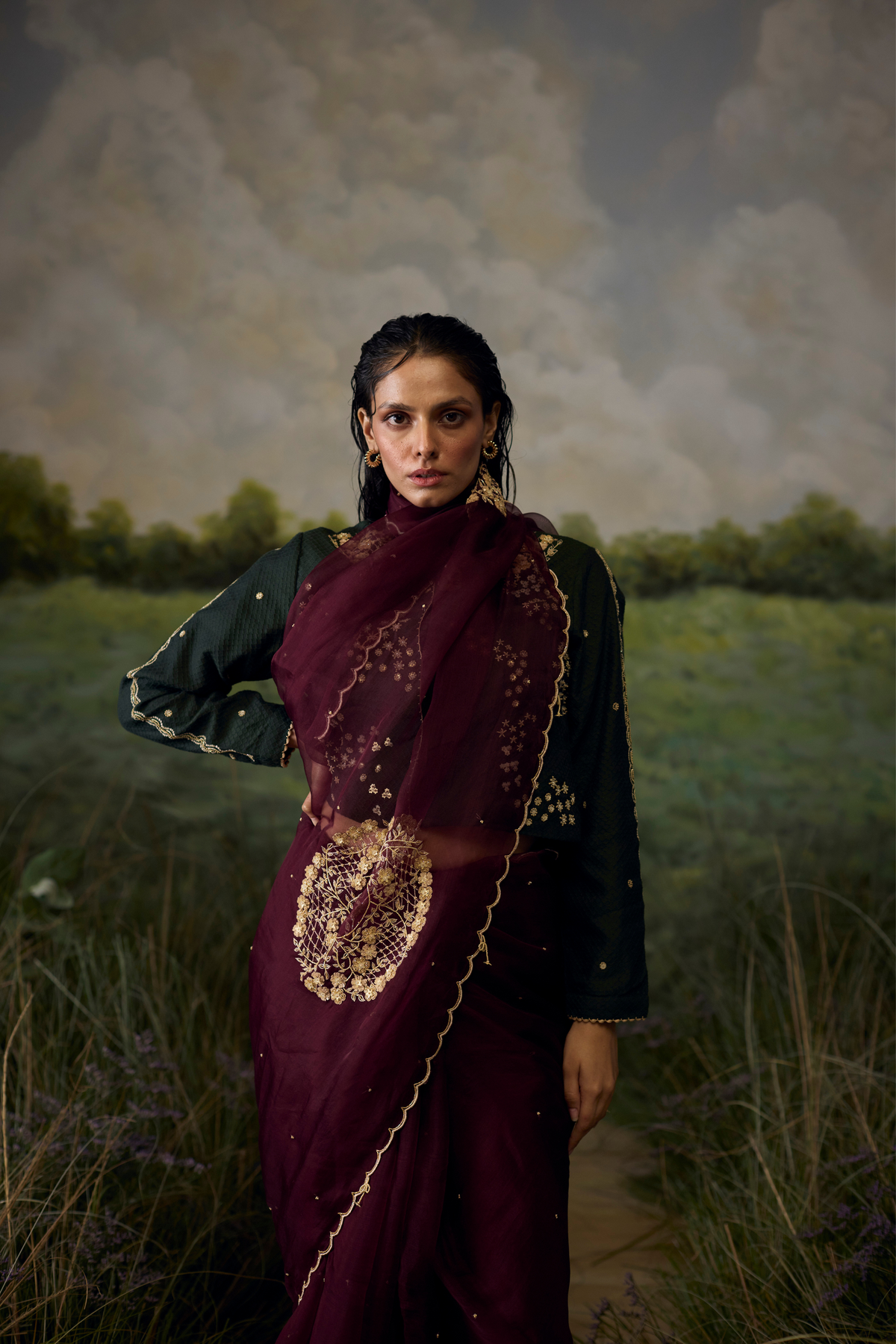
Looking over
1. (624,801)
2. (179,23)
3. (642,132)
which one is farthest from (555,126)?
(624,801)

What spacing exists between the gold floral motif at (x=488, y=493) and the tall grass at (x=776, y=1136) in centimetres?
127

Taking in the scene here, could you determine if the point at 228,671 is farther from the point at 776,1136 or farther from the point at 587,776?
the point at 776,1136

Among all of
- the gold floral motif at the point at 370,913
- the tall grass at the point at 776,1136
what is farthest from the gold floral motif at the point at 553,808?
the tall grass at the point at 776,1136

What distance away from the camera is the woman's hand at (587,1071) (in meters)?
1.20

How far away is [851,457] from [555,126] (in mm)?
1723

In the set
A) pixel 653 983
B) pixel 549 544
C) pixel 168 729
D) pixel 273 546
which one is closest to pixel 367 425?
pixel 549 544

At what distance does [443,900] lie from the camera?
111 cm

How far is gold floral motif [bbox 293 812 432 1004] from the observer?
1.12 m

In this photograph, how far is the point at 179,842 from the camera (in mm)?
3404

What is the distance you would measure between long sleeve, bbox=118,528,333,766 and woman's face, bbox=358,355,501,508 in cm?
17

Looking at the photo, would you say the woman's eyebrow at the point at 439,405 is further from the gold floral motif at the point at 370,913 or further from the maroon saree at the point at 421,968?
the gold floral motif at the point at 370,913

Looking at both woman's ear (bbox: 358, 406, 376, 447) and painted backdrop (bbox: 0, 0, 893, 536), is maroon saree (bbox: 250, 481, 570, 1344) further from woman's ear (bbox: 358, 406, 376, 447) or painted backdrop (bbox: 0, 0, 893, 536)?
painted backdrop (bbox: 0, 0, 893, 536)

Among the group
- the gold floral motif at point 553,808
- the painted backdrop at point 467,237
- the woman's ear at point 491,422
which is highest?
the painted backdrop at point 467,237

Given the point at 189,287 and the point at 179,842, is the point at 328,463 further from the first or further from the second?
the point at 179,842
